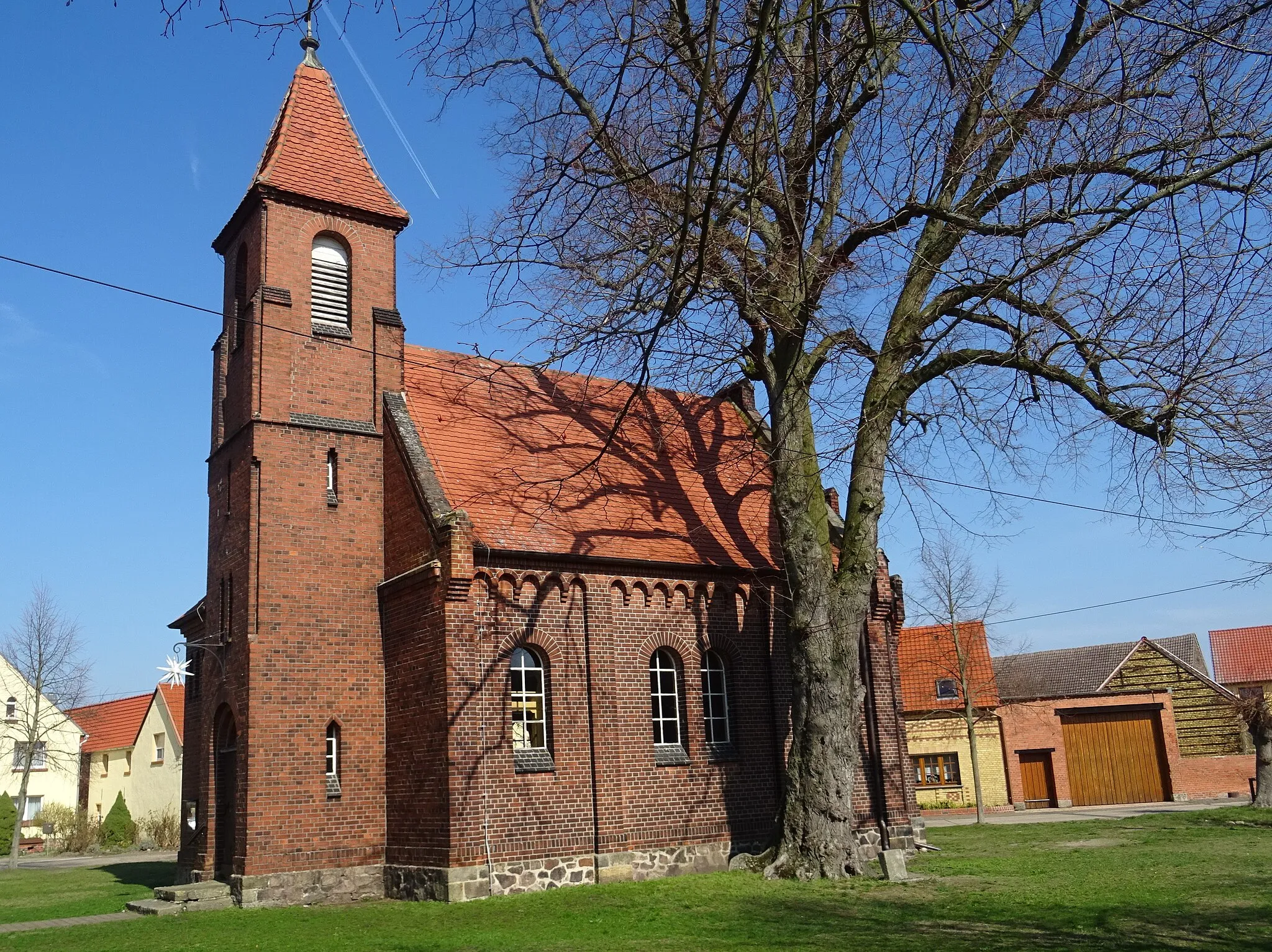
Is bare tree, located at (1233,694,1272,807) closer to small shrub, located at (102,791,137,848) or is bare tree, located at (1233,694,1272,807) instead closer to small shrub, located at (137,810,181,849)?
small shrub, located at (137,810,181,849)

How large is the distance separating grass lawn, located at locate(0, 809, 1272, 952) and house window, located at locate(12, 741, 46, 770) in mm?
27362

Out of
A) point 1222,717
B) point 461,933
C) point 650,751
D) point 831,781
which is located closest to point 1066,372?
point 831,781

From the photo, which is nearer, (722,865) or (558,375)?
(722,865)

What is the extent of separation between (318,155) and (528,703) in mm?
10978

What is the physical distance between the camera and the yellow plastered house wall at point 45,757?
44.8 metres

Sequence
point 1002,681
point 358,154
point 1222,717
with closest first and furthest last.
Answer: point 358,154
point 1222,717
point 1002,681

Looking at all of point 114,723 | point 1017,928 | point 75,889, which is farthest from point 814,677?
point 114,723

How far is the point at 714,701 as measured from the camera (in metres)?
18.8

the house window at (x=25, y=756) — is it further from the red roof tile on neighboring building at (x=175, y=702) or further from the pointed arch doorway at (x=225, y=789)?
the pointed arch doorway at (x=225, y=789)

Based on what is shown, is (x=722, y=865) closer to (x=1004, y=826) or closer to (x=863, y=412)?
(x=863, y=412)

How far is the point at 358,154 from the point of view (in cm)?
2036

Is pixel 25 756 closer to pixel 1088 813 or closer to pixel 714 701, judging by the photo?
pixel 714 701

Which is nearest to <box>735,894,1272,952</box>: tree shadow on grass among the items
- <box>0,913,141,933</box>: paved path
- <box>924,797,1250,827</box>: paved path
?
<box>0,913,141,933</box>: paved path

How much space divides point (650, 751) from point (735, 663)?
2.42m
